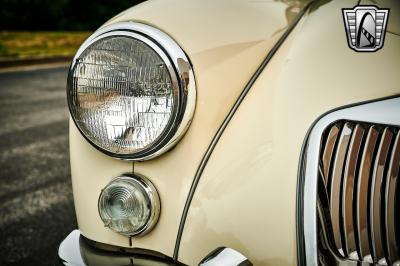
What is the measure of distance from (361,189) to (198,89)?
1.64 feet

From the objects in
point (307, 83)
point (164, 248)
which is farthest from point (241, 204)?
point (307, 83)

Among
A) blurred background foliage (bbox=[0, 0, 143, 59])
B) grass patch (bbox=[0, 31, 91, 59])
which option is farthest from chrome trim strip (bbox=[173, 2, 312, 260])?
grass patch (bbox=[0, 31, 91, 59])

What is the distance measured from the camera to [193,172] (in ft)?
4.03

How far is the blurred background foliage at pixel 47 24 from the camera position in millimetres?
11516

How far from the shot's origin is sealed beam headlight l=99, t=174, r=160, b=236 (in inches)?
48.8

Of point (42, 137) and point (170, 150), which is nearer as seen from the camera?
point (170, 150)

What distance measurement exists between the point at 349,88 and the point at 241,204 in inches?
16.4

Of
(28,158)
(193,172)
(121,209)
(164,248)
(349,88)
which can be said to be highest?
(349,88)

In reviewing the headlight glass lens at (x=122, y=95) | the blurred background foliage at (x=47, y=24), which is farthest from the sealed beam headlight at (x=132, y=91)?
the blurred background foliage at (x=47, y=24)

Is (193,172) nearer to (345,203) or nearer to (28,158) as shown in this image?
(345,203)

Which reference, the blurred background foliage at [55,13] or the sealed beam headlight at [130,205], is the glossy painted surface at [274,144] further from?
the blurred background foliage at [55,13]

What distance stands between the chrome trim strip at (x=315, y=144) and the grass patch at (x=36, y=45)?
32.3 ft

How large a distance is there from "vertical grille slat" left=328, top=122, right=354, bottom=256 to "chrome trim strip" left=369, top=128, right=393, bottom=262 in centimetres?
8

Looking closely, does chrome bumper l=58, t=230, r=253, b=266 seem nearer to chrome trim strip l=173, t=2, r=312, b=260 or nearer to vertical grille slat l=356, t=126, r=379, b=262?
chrome trim strip l=173, t=2, r=312, b=260
